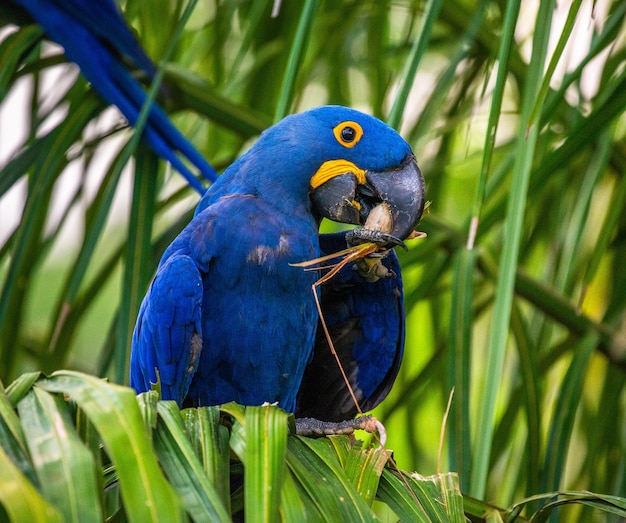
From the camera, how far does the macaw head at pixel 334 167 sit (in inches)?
52.6

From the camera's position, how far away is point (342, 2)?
2135mm

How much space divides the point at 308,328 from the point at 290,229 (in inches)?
6.8

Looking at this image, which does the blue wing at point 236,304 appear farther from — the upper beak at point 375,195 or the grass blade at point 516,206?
the grass blade at point 516,206

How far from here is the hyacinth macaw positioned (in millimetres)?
1297

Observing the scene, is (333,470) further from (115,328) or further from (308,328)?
(115,328)

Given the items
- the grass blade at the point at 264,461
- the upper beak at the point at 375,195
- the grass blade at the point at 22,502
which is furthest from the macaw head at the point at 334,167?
the grass blade at the point at 22,502

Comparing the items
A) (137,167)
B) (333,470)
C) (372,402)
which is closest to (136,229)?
(137,167)

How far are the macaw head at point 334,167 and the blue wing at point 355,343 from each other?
0.12 meters

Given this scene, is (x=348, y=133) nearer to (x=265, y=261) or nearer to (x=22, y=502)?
(x=265, y=261)

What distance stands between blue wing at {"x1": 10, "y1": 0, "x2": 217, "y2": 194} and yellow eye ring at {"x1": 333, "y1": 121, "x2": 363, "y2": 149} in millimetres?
294

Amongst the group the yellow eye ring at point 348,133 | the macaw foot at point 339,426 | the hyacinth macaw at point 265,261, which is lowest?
the macaw foot at point 339,426

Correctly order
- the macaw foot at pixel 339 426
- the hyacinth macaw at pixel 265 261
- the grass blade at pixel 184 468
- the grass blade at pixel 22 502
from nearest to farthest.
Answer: the grass blade at pixel 22 502
the grass blade at pixel 184 468
the macaw foot at pixel 339 426
the hyacinth macaw at pixel 265 261

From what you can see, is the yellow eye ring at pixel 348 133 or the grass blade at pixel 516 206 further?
the yellow eye ring at pixel 348 133

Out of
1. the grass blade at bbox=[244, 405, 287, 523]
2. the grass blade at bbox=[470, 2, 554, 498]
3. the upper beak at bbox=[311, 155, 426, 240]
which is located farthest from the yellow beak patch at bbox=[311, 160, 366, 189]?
the grass blade at bbox=[244, 405, 287, 523]
